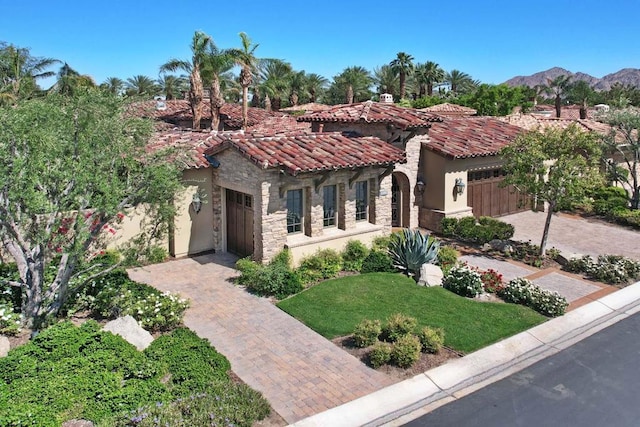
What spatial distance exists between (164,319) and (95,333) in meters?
1.82

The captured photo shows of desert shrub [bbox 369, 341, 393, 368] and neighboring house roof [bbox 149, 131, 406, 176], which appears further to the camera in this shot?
neighboring house roof [bbox 149, 131, 406, 176]

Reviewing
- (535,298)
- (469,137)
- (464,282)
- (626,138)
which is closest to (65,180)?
(464,282)

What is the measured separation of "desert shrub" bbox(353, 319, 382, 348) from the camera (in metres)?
12.1

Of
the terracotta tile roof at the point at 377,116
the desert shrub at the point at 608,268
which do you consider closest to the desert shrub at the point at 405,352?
the desert shrub at the point at 608,268

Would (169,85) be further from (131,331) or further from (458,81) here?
(131,331)

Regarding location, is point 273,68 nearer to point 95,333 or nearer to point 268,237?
point 268,237

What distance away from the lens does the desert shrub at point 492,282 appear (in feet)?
51.7

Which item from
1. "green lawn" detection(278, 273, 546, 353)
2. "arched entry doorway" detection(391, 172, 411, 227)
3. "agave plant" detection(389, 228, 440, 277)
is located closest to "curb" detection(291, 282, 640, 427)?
"green lawn" detection(278, 273, 546, 353)

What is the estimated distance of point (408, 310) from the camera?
551 inches

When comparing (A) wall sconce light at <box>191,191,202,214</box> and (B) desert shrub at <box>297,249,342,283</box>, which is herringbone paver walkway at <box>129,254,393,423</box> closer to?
(B) desert shrub at <box>297,249,342,283</box>

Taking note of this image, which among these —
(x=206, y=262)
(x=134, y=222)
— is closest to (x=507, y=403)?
(x=206, y=262)

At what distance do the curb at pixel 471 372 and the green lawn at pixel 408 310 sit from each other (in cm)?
42

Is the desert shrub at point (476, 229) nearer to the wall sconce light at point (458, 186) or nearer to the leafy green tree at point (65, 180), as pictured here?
the wall sconce light at point (458, 186)

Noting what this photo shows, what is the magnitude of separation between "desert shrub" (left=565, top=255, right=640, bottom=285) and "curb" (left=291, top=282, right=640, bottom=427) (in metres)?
1.64
